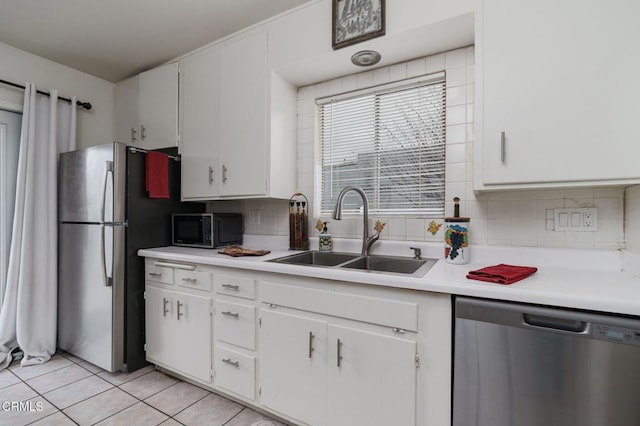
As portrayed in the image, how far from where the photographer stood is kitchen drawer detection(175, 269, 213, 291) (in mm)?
1850

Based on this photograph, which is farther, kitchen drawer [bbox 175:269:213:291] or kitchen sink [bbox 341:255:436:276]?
kitchen drawer [bbox 175:269:213:291]

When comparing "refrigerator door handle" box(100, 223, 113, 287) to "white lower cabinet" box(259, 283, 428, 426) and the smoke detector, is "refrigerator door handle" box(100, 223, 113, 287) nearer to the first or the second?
"white lower cabinet" box(259, 283, 428, 426)

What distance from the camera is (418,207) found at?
75.5 inches

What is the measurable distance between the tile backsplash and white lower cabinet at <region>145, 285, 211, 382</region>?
0.95 meters

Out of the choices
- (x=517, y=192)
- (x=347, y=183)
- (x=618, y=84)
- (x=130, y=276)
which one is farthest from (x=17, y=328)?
(x=618, y=84)

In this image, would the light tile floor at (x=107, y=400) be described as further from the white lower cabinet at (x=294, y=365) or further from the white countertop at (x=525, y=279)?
the white countertop at (x=525, y=279)

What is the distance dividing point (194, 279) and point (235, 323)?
42 cm

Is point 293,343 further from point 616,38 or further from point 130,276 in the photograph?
point 616,38

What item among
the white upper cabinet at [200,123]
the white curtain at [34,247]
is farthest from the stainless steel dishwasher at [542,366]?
the white curtain at [34,247]

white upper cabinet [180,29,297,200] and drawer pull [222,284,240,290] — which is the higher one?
white upper cabinet [180,29,297,200]

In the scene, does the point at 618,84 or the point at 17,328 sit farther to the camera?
the point at 17,328

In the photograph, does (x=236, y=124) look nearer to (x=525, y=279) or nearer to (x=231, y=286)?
(x=231, y=286)

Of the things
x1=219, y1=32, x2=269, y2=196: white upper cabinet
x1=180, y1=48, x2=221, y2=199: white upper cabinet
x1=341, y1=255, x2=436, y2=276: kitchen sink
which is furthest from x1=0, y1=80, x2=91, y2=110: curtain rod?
x1=341, y1=255, x2=436, y2=276: kitchen sink

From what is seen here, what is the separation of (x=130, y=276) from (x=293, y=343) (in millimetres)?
1383
